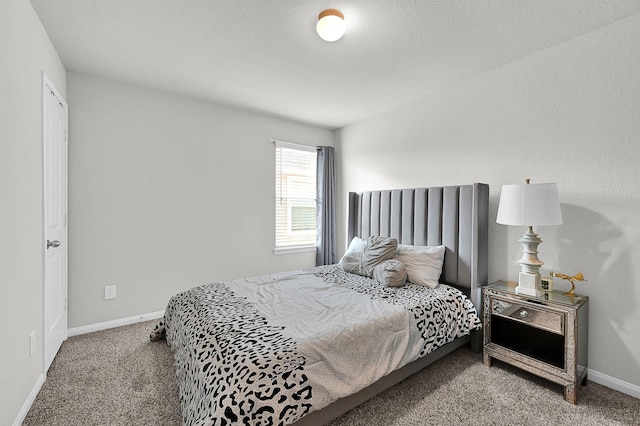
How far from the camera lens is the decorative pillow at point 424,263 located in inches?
103

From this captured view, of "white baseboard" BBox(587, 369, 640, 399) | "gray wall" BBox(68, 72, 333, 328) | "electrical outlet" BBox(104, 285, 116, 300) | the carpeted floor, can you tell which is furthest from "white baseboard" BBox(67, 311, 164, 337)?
"white baseboard" BBox(587, 369, 640, 399)

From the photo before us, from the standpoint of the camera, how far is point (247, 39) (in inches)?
86.7

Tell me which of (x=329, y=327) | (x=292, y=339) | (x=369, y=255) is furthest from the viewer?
(x=369, y=255)

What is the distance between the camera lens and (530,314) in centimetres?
206

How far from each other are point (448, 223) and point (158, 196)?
122 inches

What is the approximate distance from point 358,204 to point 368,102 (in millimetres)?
1305

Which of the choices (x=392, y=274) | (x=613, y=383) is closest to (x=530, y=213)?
(x=392, y=274)

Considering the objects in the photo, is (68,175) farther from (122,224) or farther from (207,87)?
(207,87)

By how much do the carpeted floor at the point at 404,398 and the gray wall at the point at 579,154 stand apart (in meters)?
0.56

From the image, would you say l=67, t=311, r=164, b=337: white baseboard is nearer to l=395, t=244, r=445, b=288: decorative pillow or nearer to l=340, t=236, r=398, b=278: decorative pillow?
l=340, t=236, r=398, b=278: decorative pillow

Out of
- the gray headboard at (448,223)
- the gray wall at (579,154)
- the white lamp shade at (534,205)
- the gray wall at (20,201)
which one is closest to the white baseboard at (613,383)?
the gray wall at (579,154)

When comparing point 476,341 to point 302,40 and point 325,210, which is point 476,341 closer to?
point 325,210

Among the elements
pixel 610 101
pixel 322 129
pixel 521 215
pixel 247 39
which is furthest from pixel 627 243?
pixel 322 129

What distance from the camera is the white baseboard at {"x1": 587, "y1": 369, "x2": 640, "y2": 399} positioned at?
1922 mm
